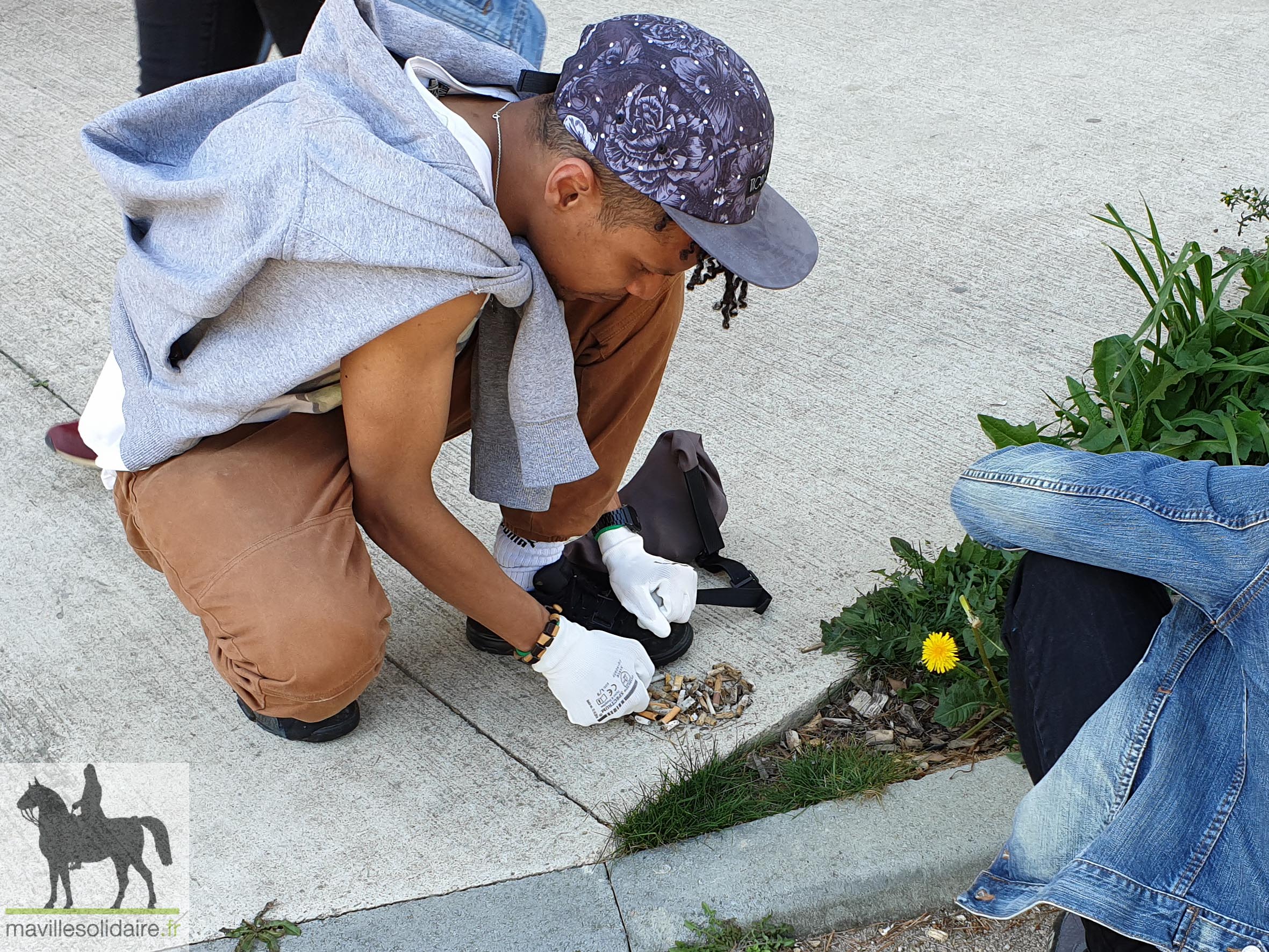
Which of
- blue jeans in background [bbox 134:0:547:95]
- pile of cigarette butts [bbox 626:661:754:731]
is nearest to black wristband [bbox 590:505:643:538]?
pile of cigarette butts [bbox 626:661:754:731]

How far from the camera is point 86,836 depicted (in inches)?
70.6

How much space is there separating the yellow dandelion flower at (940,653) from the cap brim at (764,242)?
61 centimetres

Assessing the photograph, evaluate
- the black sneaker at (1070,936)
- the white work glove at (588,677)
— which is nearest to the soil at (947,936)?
the black sneaker at (1070,936)

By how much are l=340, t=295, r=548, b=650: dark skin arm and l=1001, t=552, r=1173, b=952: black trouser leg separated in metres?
0.80

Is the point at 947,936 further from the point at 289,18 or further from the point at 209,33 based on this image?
the point at 209,33

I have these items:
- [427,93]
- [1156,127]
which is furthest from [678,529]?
[1156,127]

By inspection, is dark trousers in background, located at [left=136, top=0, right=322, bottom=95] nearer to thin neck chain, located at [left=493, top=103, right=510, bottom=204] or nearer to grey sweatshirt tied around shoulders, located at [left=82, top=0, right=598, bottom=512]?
grey sweatshirt tied around shoulders, located at [left=82, top=0, right=598, bottom=512]

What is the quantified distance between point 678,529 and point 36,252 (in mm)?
2081

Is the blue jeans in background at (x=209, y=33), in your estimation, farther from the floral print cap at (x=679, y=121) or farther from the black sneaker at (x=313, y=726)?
the black sneaker at (x=313, y=726)

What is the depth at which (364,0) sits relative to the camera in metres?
1.75

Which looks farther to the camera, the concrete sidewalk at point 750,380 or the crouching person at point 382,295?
the concrete sidewalk at point 750,380

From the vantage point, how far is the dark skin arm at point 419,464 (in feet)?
5.22

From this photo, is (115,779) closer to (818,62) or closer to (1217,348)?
(1217,348)

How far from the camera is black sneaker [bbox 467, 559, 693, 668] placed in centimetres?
213
